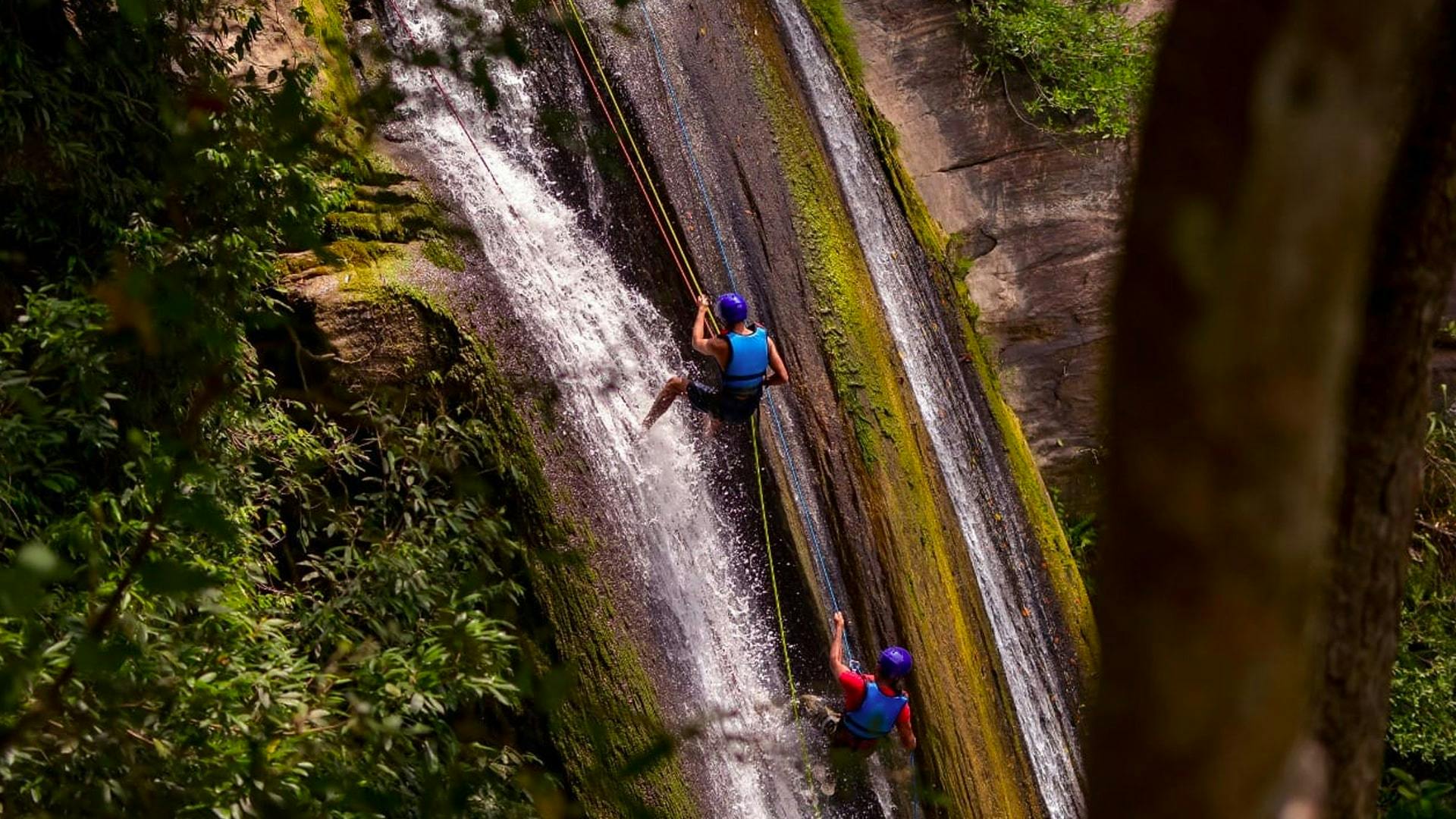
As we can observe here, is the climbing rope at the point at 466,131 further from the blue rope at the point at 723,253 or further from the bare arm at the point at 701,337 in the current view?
the bare arm at the point at 701,337

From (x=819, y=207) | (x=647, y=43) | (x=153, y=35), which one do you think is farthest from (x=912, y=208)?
(x=153, y=35)

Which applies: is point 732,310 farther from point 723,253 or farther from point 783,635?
point 783,635

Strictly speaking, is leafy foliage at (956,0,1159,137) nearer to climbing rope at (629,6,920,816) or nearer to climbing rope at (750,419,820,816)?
climbing rope at (629,6,920,816)

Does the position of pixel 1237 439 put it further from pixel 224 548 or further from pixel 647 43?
pixel 647 43

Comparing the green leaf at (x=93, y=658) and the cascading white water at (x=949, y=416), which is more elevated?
the green leaf at (x=93, y=658)

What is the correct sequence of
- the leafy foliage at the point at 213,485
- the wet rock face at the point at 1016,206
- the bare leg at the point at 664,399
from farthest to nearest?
1. the wet rock face at the point at 1016,206
2. the bare leg at the point at 664,399
3. the leafy foliage at the point at 213,485

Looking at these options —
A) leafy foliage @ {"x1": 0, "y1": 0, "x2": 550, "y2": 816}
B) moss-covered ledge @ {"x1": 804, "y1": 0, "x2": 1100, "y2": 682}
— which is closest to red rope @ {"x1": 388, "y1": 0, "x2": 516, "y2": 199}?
leafy foliage @ {"x1": 0, "y1": 0, "x2": 550, "y2": 816}

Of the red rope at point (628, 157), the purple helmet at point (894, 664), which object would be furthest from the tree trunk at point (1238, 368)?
the red rope at point (628, 157)
